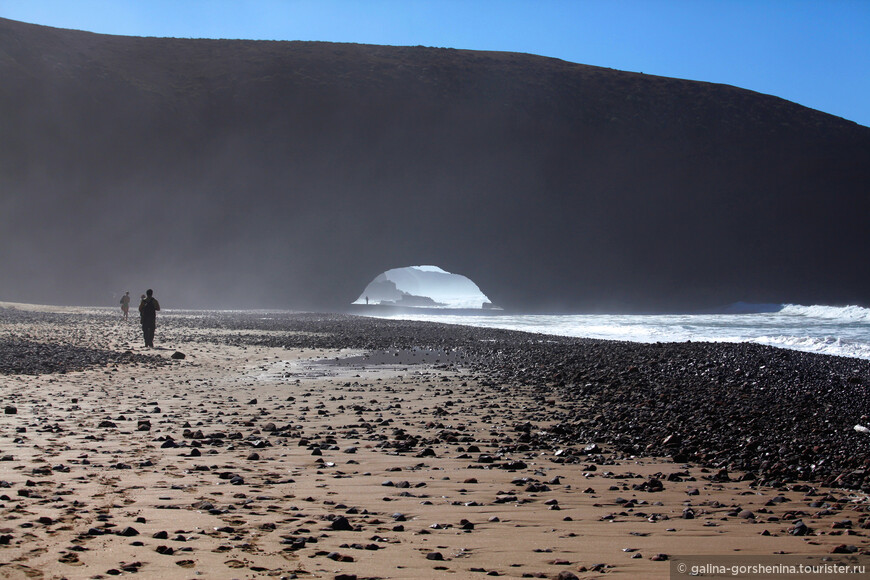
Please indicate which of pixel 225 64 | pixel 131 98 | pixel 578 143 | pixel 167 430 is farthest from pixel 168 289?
pixel 167 430

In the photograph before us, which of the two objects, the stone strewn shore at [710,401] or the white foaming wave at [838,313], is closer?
the stone strewn shore at [710,401]

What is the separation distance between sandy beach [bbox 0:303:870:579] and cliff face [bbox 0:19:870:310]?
5257 cm

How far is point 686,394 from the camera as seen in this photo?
9.48m

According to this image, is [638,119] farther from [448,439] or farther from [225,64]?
[448,439]

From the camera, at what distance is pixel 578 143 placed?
221ft

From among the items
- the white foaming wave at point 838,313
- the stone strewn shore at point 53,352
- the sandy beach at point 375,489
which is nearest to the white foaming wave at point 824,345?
the sandy beach at point 375,489

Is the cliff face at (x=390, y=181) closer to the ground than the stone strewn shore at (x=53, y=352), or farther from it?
farther from it

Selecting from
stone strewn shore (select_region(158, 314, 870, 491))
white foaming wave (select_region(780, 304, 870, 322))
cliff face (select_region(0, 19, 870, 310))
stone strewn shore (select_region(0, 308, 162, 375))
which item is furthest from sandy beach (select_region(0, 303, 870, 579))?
cliff face (select_region(0, 19, 870, 310))

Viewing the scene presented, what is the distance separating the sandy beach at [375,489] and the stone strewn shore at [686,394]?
8 cm

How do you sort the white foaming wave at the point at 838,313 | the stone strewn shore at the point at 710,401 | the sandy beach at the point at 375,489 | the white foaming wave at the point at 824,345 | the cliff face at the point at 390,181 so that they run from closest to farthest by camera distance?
the sandy beach at the point at 375,489
the stone strewn shore at the point at 710,401
the white foaming wave at the point at 824,345
the white foaming wave at the point at 838,313
the cliff face at the point at 390,181

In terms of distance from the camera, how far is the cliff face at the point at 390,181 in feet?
198

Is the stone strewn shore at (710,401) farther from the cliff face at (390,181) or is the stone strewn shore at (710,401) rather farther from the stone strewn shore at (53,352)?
the cliff face at (390,181)

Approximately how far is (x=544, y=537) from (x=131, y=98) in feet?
219

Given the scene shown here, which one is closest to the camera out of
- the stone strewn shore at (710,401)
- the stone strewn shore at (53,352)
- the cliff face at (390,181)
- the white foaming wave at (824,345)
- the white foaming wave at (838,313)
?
the stone strewn shore at (710,401)
